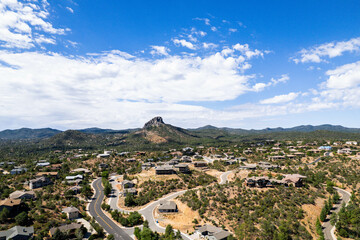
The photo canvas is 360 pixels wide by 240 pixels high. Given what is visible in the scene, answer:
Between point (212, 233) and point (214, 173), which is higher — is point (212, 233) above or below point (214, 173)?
below

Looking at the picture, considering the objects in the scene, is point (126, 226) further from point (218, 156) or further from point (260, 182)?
point (218, 156)

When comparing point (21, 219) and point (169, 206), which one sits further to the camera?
point (169, 206)

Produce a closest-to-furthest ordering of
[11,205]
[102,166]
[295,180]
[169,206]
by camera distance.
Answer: [11,205] < [169,206] < [295,180] < [102,166]

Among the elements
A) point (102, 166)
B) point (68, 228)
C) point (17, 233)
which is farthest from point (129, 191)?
point (102, 166)

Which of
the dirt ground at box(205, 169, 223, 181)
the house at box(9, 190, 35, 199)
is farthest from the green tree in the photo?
the dirt ground at box(205, 169, 223, 181)

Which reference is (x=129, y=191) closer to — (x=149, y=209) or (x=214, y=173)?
(x=149, y=209)

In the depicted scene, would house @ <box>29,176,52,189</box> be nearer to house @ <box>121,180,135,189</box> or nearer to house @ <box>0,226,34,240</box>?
house @ <box>121,180,135,189</box>
